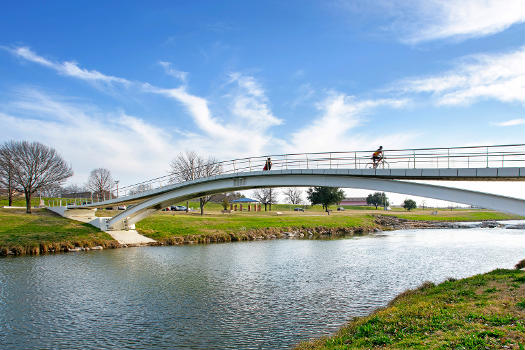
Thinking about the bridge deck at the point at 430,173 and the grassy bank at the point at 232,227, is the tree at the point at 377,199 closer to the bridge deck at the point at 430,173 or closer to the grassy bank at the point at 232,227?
the grassy bank at the point at 232,227

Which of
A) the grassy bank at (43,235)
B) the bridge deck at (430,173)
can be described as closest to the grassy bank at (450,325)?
the bridge deck at (430,173)

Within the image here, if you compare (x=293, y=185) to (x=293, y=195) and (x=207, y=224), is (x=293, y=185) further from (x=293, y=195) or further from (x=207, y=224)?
(x=293, y=195)

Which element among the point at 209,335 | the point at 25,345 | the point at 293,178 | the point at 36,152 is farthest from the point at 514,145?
the point at 36,152

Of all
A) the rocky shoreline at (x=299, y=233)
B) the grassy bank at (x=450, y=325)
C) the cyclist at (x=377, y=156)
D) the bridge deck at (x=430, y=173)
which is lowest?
the rocky shoreline at (x=299, y=233)

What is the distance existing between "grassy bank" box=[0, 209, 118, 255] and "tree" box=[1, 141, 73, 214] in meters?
6.42

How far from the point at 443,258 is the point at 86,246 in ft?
103

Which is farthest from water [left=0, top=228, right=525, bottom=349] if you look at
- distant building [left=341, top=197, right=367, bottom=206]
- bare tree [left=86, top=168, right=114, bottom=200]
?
distant building [left=341, top=197, right=367, bottom=206]

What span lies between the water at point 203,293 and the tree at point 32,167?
21.8 m

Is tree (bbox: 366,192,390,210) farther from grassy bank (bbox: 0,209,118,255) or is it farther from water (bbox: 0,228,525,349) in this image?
grassy bank (bbox: 0,209,118,255)

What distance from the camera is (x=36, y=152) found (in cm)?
4769

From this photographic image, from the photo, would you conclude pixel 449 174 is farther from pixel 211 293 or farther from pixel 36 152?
pixel 36 152

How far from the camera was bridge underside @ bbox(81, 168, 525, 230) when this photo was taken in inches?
663

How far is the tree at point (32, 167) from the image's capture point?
1825 inches

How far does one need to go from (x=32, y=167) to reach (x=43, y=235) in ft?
54.0
